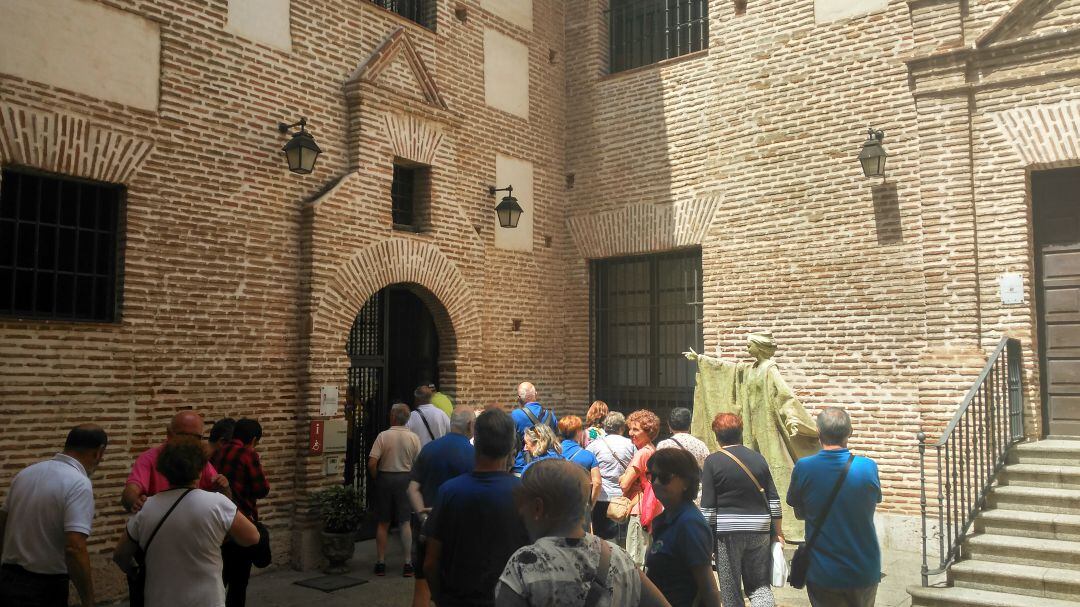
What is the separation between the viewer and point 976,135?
8.16 meters

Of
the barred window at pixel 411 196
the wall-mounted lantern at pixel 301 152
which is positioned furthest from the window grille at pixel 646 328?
the wall-mounted lantern at pixel 301 152

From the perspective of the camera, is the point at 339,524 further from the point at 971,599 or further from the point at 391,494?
the point at 971,599

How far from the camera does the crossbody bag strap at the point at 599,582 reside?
2.49 m

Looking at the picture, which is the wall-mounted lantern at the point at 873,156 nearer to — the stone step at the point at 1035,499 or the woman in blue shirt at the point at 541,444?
the stone step at the point at 1035,499

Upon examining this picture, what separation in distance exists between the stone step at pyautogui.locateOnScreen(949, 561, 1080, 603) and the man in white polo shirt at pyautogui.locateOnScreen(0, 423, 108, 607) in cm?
603

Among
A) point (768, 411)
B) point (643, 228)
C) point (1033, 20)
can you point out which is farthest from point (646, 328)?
point (1033, 20)

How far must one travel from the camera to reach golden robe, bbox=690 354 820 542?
756 cm

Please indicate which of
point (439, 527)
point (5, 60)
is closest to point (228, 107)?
point (5, 60)

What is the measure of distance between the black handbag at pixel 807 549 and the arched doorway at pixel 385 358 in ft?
17.6

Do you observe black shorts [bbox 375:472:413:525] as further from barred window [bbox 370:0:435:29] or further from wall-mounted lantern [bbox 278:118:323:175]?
barred window [bbox 370:0:435:29]

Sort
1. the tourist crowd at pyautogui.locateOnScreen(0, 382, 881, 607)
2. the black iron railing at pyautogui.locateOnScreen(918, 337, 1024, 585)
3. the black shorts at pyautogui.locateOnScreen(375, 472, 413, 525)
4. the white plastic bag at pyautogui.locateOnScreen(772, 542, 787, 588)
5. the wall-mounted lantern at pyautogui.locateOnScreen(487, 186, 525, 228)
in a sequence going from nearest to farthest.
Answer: the tourist crowd at pyautogui.locateOnScreen(0, 382, 881, 607), the white plastic bag at pyautogui.locateOnScreen(772, 542, 787, 588), the black iron railing at pyautogui.locateOnScreen(918, 337, 1024, 585), the black shorts at pyautogui.locateOnScreen(375, 472, 413, 525), the wall-mounted lantern at pyautogui.locateOnScreen(487, 186, 525, 228)

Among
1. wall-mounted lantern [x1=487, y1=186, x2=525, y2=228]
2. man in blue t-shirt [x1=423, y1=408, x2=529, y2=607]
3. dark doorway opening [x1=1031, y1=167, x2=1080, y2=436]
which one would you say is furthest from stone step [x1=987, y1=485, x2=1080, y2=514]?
wall-mounted lantern [x1=487, y1=186, x2=525, y2=228]

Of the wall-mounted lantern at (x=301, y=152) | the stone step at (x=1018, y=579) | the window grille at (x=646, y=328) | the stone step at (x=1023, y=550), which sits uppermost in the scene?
the wall-mounted lantern at (x=301, y=152)

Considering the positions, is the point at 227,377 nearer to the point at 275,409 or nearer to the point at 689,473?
the point at 275,409
